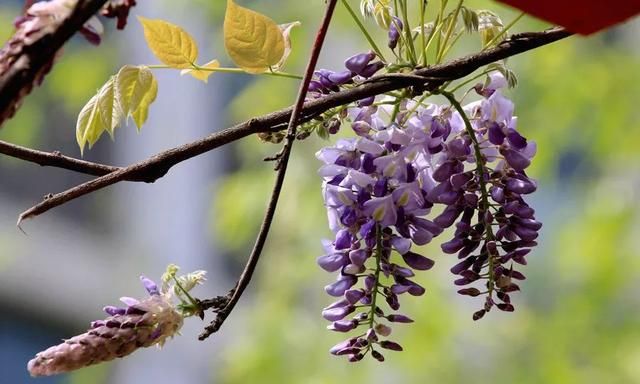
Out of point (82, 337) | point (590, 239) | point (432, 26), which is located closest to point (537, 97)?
point (590, 239)

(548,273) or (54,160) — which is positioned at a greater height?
(548,273)

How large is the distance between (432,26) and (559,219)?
4.70ft

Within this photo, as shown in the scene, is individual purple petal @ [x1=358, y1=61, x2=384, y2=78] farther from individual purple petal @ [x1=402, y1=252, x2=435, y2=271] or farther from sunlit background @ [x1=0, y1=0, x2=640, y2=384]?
sunlit background @ [x1=0, y1=0, x2=640, y2=384]

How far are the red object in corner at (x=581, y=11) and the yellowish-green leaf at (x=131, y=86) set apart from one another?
19 cm

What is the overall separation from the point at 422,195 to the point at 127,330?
0.14 meters

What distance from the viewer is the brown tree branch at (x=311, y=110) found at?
352mm

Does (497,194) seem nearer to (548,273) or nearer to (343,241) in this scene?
(343,241)

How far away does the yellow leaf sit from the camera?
386 millimetres

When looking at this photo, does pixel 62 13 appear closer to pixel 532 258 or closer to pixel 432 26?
pixel 432 26

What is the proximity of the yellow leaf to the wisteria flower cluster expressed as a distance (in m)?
0.05

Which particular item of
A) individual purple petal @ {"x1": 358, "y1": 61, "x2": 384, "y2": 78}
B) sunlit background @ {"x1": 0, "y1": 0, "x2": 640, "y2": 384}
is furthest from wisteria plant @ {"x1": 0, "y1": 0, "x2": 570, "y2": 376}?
sunlit background @ {"x1": 0, "y1": 0, "x2": 640, "y2": 384}

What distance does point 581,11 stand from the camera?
1.06ft

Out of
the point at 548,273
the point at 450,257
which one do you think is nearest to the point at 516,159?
the point at 450,257

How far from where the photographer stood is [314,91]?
1.34 feet
